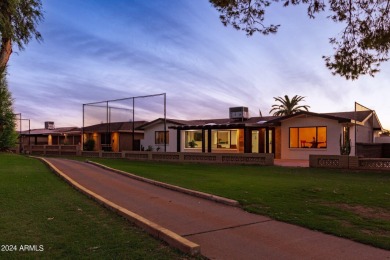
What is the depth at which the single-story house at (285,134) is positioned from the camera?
2498 cm

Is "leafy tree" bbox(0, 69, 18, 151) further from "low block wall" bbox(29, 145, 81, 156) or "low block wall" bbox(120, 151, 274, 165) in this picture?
"low block wall" bbox(120, 151, 274, 165)

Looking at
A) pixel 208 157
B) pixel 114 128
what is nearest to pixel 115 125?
pixel 114 128

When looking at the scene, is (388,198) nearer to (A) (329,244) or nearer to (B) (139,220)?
(A) (329,244)

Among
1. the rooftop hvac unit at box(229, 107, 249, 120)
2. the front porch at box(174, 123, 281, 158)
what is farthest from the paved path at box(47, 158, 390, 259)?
the rooftop hvac unit at box(229, 107, 249, 120)

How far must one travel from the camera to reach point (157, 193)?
10477 mm

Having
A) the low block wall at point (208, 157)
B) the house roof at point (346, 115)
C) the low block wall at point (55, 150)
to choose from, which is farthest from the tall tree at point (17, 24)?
the low block wall at point (55, 150)

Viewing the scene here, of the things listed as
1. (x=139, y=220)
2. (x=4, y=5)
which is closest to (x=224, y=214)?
(x=139, y=220)

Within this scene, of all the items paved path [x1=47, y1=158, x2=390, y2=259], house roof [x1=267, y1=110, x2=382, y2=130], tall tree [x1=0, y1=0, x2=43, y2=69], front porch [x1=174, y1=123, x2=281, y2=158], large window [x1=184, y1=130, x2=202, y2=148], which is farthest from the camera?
large window [x1=184, y1=130, x2=202, y2=148]

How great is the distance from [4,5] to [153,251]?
1144cm

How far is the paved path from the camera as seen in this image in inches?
197

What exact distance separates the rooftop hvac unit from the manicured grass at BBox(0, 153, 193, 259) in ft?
81.6

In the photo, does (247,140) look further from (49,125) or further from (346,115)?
(49,125)

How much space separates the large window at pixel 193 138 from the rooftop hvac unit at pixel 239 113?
11.4ft

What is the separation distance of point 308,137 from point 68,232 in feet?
75.7
